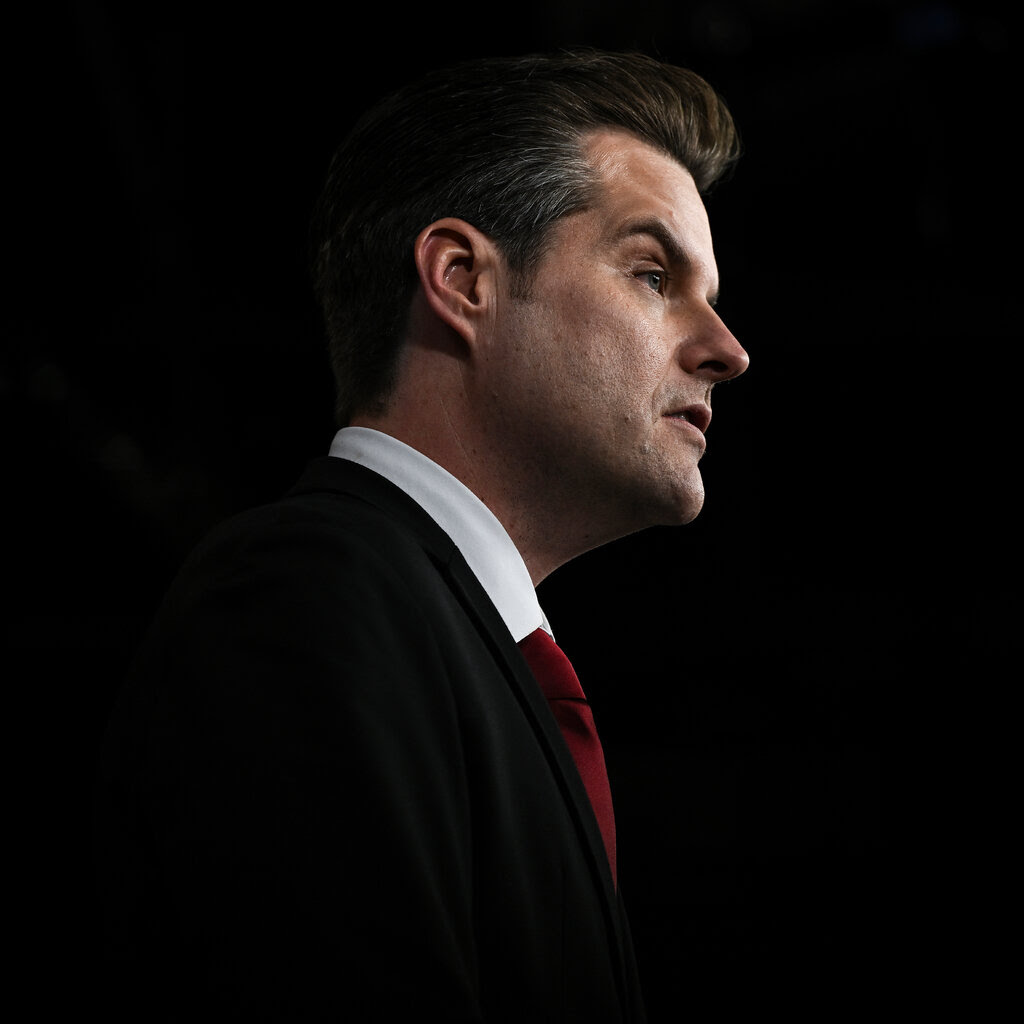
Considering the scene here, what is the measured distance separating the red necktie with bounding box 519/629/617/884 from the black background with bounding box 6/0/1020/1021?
1674mm

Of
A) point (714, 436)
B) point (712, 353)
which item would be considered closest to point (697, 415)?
point (712, 353)

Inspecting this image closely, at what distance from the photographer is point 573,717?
1.04 metres

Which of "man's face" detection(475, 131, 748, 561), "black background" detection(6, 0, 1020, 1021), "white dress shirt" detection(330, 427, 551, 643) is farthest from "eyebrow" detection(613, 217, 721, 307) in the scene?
"black background" detection(6, 0, 1020, 1021)

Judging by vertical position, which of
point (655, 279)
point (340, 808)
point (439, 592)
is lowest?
point (340, 808)

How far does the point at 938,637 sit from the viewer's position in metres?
2.86

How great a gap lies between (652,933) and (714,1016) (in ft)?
0.77

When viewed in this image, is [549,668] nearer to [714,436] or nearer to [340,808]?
[340,808]

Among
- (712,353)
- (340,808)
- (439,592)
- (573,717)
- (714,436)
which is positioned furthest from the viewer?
(714,436)

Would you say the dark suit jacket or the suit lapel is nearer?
the dark suit jacket

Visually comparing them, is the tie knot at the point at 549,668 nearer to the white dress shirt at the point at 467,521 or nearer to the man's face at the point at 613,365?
the white dress shirt at the point at 467,521

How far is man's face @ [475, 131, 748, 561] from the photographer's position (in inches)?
43.8

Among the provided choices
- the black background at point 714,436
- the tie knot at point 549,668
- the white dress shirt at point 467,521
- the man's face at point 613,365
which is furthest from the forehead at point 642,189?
the black background at point 714,436

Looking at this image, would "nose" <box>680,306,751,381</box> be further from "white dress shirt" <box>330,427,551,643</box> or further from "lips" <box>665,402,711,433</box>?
"white dress shirt" <box>330,427,551,643</box>

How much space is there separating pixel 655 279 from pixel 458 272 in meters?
0.21
